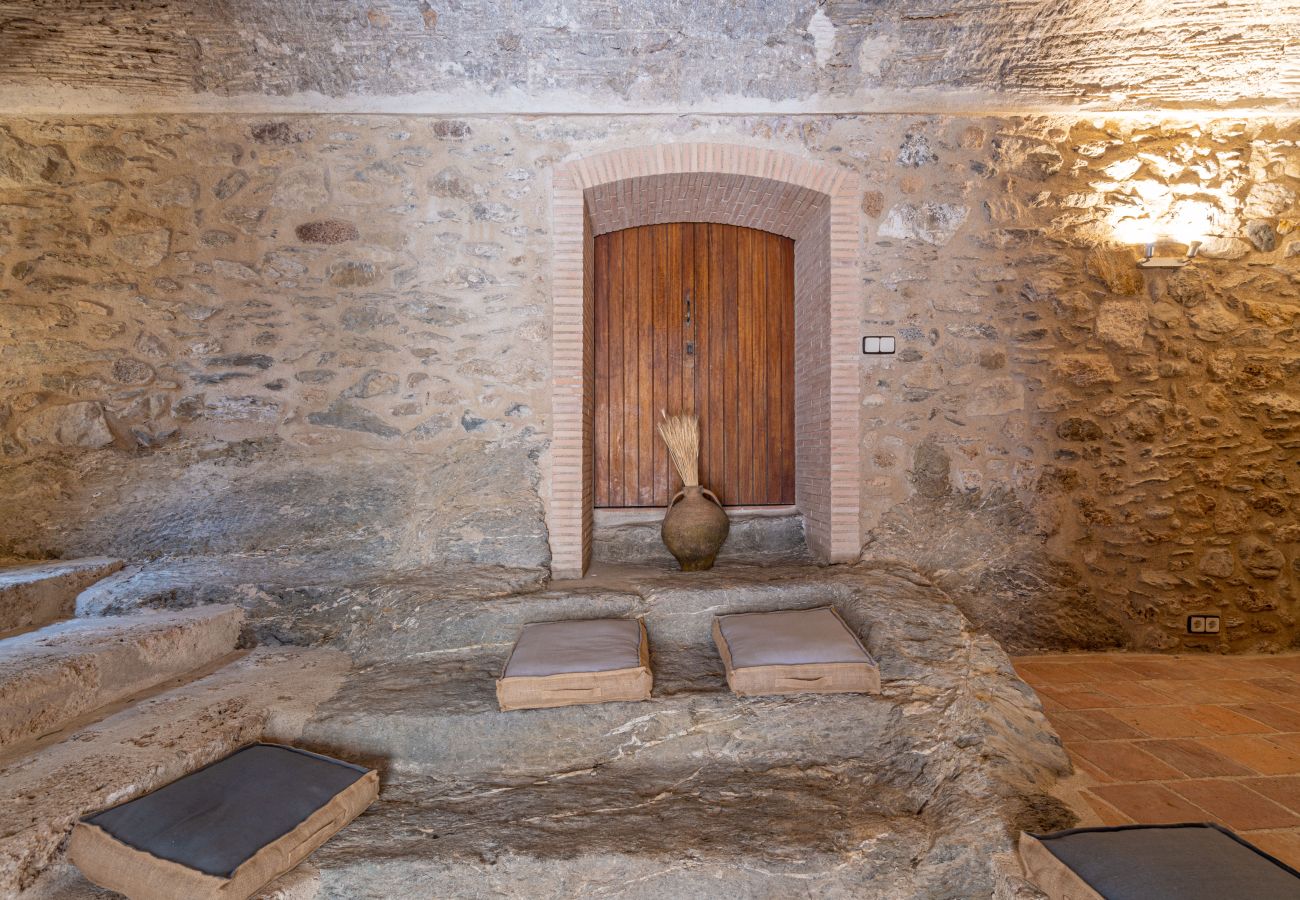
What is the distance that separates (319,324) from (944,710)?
3333 mm

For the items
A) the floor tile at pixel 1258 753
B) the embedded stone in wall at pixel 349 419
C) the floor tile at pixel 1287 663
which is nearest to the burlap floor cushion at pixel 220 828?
the embedded stone in wall at pixel 349 419

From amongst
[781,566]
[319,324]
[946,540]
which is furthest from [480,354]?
[946,540]

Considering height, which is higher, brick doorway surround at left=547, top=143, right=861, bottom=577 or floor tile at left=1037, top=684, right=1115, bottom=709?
brick doorway surround at left=547, top=143, right=861, bottom=577

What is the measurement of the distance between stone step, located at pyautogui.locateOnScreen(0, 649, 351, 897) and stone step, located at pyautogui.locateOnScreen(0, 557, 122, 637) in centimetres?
81

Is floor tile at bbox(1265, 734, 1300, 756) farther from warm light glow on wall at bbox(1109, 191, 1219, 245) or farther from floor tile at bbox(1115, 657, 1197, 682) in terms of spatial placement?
warm light glow on wall at bbox(1109, 191, 1219, 245)

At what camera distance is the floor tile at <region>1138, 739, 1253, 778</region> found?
221cm

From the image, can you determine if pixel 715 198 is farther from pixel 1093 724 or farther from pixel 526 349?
pixel 1093 724

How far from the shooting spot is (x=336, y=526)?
3.29 m

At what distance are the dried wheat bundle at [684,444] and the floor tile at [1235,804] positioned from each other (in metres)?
2.30

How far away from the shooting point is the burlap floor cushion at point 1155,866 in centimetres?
135

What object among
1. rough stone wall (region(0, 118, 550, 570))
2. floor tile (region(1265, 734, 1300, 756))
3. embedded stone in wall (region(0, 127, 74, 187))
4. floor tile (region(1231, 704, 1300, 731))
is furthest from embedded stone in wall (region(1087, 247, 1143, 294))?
embedded stone in wall (region(0, 127, 74, 187))

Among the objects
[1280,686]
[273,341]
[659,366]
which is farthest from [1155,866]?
[273,341]

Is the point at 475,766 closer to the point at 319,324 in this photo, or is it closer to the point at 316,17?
the point at 319,324

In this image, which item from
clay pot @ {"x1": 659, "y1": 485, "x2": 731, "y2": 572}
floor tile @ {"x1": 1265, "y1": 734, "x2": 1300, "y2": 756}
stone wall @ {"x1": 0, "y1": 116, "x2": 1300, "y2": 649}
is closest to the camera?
floor tile @ {"x1": 1265, "y1": 734, "x2": 1300, "y2": 756}
